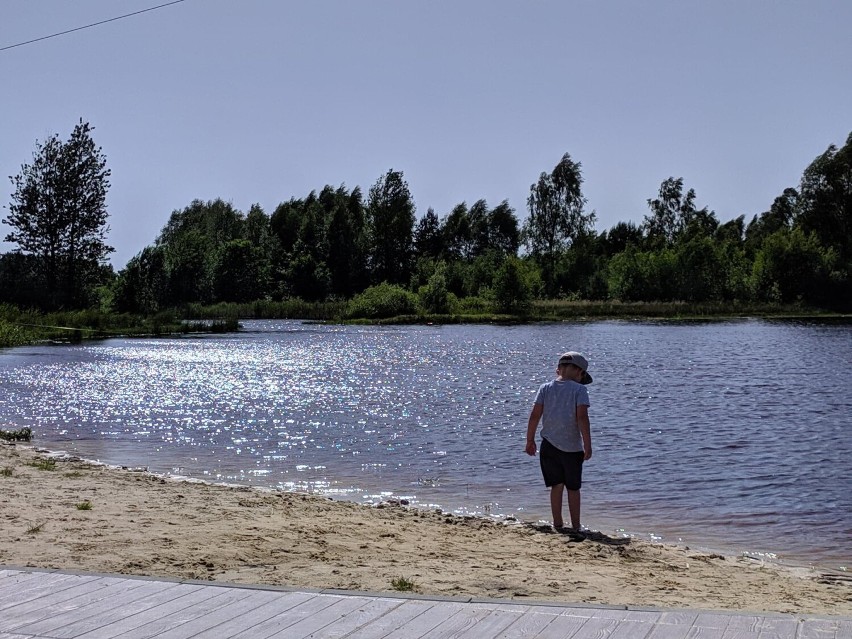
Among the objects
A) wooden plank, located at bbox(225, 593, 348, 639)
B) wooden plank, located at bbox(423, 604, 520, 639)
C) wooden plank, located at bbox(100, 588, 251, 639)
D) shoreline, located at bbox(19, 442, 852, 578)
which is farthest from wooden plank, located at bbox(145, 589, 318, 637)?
shoreline, located at bbox(19, 442, 852, 578)

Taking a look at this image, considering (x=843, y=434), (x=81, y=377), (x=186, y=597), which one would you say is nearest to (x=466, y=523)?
(x=186, y=597)

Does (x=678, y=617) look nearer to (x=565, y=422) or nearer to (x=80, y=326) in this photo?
(x=565, y=422)

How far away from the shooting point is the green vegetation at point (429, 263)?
71188 millimetres

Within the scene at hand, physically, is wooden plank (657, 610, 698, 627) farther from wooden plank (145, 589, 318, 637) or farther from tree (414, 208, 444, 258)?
tree (414, 208, 444, 258)

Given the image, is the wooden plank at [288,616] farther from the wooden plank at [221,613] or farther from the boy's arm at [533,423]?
the boy's arm at [533,423]

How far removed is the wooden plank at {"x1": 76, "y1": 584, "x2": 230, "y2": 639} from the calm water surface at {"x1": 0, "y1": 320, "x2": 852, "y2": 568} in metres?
7.11

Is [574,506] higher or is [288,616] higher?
[288,616]

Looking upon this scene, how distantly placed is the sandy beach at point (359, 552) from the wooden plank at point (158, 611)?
153cm

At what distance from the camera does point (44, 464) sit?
14461mm

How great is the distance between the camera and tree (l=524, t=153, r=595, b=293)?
394 ft

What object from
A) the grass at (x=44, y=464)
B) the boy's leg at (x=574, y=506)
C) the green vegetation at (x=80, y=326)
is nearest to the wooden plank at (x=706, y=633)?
the boy's leg at (x=574, y=506)

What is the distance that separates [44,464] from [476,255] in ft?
396

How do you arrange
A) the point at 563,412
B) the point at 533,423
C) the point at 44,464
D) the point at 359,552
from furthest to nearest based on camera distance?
the point at 44,464, the point at 533,423, the point at 563,412, the point at 359,552

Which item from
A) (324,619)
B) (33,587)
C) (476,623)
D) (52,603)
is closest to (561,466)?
(476,623)
